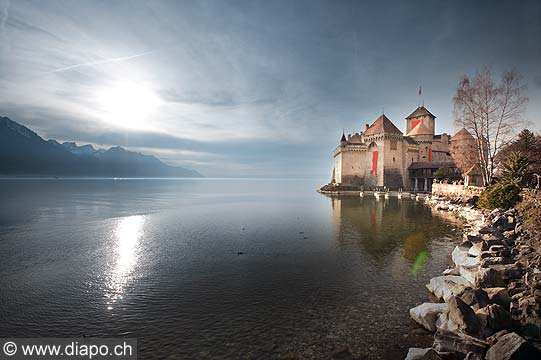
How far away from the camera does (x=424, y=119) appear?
68.6 metres

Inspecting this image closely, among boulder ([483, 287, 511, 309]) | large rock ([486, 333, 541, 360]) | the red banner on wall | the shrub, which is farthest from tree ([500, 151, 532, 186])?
the red banner on wall

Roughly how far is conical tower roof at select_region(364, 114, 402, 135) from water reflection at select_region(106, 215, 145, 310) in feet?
179

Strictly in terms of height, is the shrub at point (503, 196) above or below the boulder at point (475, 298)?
above

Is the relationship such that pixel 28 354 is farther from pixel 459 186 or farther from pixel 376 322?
pixel 459 186

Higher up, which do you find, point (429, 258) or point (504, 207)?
point (504, 207)

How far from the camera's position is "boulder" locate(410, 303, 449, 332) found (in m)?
7.35

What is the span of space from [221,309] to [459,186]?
133 ft

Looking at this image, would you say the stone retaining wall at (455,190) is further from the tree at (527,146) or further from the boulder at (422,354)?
the boulder at (422,354)

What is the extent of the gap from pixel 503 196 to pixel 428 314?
22220mm

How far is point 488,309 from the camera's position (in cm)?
673

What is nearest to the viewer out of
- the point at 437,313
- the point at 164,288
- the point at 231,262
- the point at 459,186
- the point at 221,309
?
the point at 437,313

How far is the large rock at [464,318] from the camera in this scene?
6.41m

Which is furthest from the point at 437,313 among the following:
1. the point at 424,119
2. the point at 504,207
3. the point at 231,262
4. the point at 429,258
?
the point at 424,119

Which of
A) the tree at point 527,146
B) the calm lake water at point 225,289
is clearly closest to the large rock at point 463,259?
the calm lake water at point 225,289
